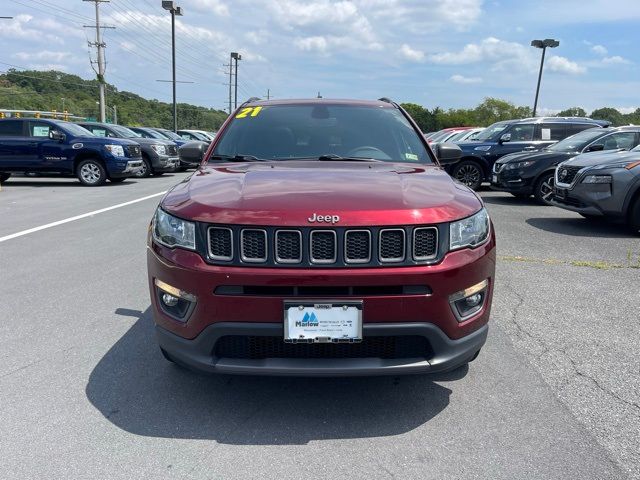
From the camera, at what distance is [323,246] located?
260 centimetres

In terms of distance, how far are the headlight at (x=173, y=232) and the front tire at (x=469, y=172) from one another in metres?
11.3

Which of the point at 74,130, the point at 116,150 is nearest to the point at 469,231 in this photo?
the point at 116,150

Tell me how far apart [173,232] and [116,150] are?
42.6ft

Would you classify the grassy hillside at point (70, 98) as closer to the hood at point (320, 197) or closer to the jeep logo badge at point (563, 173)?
the jeep logo badge at point (563, 173)

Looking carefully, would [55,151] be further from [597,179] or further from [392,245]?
[392,245]

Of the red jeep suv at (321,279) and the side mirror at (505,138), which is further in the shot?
the side mirror at (505,138)

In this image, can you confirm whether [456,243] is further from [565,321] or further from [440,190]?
[565,321]

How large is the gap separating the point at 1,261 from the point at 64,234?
1.65 m

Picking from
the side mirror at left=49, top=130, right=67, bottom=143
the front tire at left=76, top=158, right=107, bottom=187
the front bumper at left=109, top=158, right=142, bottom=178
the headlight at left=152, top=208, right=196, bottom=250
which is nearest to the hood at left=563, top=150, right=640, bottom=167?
the headlight at left=152, top=208, right=196, bottom=250

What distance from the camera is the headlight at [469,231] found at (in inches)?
107

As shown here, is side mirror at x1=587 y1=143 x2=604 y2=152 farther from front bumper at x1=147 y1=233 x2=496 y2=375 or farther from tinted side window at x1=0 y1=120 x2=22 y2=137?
tinted side window at x1=0 y1=120 x2=22 y2=137

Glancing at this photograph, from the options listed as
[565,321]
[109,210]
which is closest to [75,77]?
[109,210]

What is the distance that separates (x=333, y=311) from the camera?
8.36 ft

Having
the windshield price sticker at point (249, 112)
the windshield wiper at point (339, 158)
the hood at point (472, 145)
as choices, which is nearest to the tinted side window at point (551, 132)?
the hood at point (472, 145)
